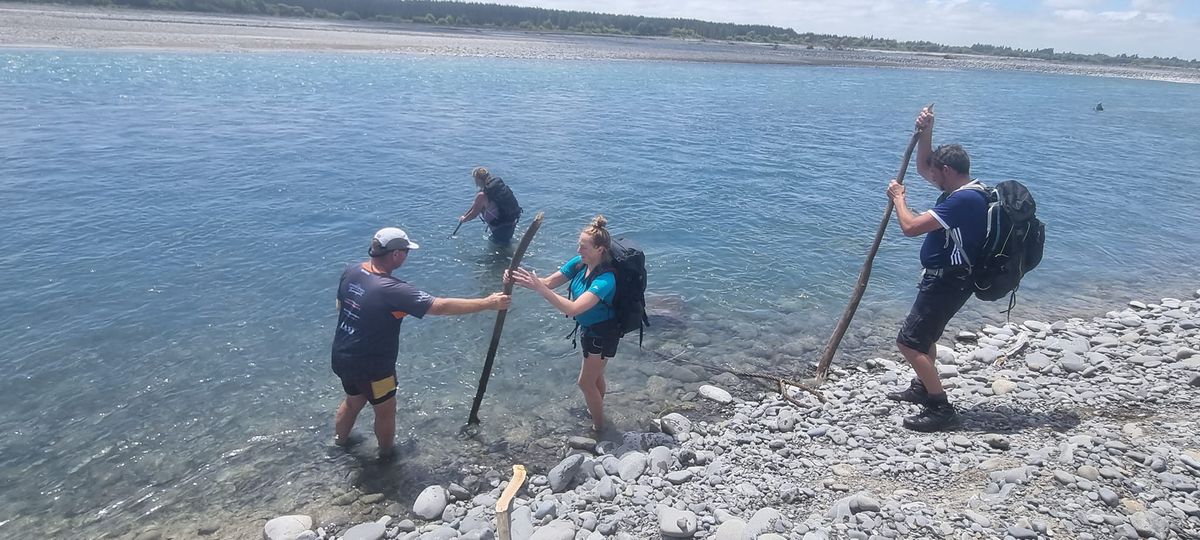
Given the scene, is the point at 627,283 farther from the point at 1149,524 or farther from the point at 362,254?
the point at 362,254

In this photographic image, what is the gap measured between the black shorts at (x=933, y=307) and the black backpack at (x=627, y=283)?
293 cm

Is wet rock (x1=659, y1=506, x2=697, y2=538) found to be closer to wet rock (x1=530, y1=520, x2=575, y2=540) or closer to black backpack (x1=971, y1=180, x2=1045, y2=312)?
wet rock (x1=530, y1=520, x2=575, y2=540)

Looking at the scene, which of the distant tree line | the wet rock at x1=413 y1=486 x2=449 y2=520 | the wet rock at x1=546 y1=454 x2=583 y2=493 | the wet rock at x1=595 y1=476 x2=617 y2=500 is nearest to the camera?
the wet rock at x1=595 y1=476 x2=617 y2=500

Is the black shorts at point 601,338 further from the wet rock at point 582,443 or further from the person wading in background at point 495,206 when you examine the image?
the person wading in background at point 495,206

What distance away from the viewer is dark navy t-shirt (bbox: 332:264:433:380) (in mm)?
6480

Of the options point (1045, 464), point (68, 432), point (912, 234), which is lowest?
point (68, 432)

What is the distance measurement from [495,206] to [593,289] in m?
7.61

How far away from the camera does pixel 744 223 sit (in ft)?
58.7

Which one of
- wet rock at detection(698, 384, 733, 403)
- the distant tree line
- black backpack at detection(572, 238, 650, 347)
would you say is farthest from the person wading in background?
the distant tree line

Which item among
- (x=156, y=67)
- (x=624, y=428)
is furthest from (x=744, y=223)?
(x=156, y=67)

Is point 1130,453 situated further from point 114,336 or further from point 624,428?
point 114,336

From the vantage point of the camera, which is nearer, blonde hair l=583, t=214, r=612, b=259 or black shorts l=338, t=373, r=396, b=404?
blonde hair l=583, t=214, r=612, b=259

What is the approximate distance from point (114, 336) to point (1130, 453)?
506 inches

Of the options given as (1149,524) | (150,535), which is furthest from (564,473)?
(1149,524)
